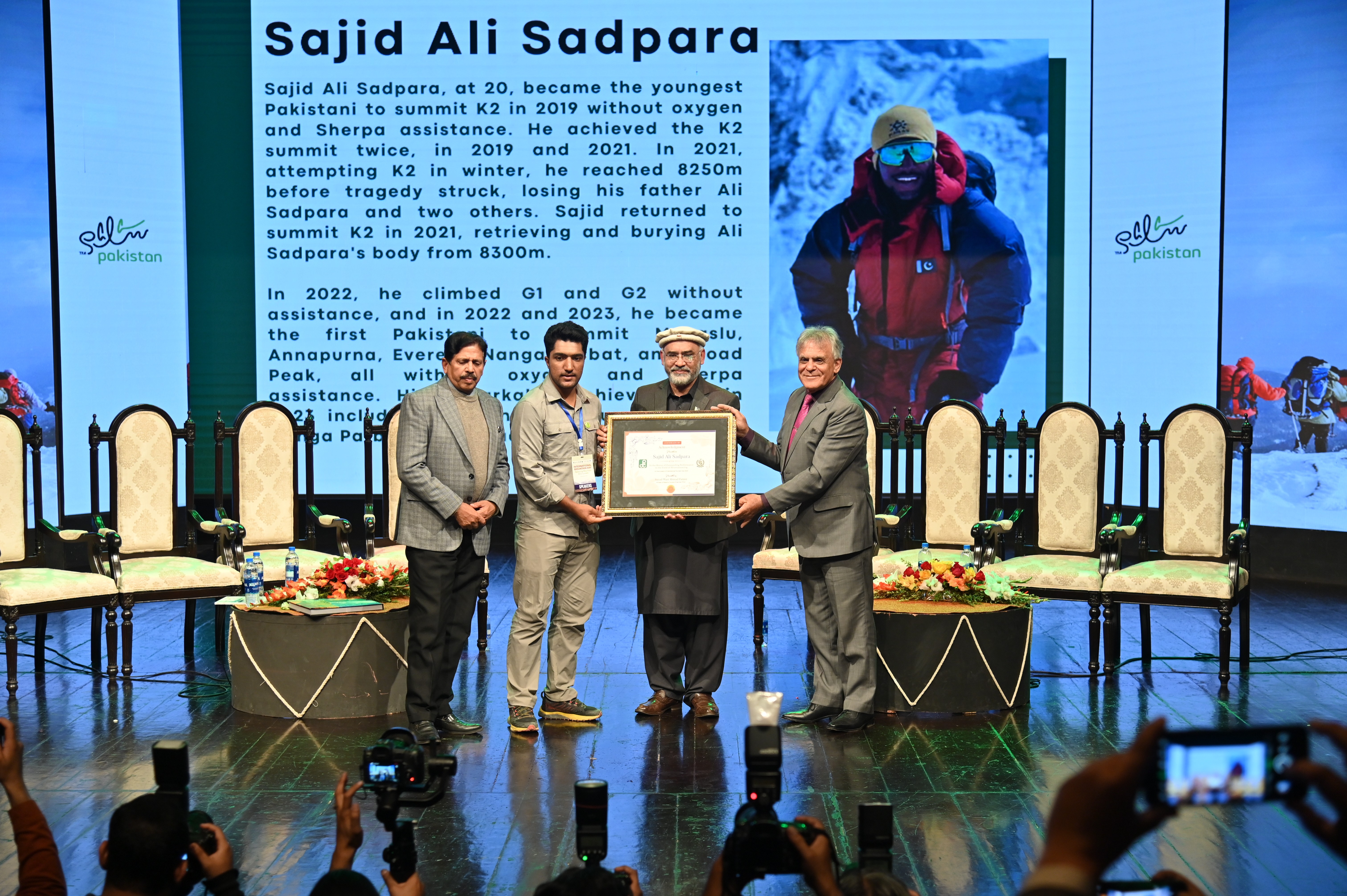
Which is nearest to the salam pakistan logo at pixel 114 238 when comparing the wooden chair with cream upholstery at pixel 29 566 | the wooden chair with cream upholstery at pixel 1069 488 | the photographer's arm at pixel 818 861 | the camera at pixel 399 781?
the wooden chair with cream upholstery at pixel 29 566

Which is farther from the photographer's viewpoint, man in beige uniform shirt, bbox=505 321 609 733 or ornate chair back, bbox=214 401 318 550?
ornate chair back, bbox=214 401 318 550

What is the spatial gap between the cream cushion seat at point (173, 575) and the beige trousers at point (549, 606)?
1624mm

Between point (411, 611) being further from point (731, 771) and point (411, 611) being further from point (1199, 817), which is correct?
point (1199, 817)

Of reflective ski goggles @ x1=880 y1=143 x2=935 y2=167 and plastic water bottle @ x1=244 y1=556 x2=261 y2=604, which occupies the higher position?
reflective ski goggles @ x1=880 y1=143 x2=935 y2=167

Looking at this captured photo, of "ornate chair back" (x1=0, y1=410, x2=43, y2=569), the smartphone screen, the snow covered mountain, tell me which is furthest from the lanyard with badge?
the snow covered mountain

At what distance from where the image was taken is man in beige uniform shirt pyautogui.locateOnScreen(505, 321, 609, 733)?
483 cm

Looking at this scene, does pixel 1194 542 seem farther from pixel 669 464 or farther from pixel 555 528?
pixel 555 528

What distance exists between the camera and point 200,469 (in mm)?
8961

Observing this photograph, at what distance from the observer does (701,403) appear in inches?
202

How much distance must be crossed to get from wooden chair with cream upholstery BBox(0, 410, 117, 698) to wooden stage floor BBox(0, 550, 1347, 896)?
274 millimetres

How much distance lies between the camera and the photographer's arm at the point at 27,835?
2072 millimetres

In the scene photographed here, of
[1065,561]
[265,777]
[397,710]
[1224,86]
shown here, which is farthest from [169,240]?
[1224,86]

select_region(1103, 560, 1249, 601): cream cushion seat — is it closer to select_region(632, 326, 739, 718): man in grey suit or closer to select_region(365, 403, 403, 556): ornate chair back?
select_region(632, 326, 739, 718): man in grey suit

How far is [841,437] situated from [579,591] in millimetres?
1162
